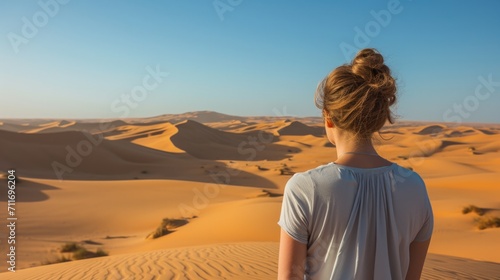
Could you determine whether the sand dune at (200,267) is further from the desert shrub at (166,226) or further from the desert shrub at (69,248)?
the desert shrub at (166,226)

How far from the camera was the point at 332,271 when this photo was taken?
1417 millimetres

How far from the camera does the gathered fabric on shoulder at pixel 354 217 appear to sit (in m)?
1.32

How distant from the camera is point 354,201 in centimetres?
135

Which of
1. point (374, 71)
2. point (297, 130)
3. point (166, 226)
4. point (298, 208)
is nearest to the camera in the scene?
point (298, 208)

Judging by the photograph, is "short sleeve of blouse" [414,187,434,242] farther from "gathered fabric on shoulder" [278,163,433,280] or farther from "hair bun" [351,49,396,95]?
"hair bun" [351,49,396,95]

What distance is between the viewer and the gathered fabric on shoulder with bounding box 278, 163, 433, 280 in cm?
132

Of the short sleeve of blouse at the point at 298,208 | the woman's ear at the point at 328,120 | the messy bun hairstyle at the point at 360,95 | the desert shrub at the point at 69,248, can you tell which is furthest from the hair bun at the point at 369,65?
the desert shrub at the point at 69,248

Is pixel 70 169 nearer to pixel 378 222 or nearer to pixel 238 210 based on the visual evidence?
pixel 238 210

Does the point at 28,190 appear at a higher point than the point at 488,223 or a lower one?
lower

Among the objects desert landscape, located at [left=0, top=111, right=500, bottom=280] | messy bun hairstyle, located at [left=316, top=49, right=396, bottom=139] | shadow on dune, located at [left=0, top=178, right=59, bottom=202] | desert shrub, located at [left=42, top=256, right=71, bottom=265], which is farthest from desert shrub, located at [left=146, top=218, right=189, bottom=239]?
messy bun hairstyle, located at [left=316, top=49, right=396, bottom=139]

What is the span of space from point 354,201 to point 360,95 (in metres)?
0.38

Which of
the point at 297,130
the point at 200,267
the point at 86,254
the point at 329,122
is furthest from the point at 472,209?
the point at 297,130

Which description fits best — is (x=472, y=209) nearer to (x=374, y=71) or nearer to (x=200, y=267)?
(x=200, y=267)

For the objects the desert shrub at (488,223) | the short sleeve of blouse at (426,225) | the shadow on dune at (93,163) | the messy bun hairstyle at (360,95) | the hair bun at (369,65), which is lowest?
the shadow on dune at (93,163)
